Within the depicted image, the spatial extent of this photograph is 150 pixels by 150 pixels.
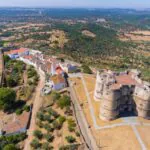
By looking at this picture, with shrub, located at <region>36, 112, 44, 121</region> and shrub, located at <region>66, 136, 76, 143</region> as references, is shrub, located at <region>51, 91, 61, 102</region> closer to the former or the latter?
shrub, located at <region>36, 112, 44, 121</region>

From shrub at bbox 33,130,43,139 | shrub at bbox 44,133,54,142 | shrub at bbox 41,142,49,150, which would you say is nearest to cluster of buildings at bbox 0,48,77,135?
shrub at bbox 33,130,43,139

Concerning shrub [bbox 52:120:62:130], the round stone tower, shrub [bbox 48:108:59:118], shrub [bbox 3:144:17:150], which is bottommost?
shrub [bbox 3:144:17:150]

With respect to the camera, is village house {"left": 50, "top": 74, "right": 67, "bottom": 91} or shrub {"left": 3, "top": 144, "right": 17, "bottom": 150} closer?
shrub {"left": 3, "top": 144, "right": 17, "bottom": 150}

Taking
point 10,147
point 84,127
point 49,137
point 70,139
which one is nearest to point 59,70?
point 84,127

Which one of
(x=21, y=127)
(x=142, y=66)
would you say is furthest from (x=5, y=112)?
(x=142, y=66)

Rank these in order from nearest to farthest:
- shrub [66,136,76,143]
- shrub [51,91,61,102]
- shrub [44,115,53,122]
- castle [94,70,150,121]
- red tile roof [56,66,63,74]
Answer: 1. shrub [66,136,76,143]
2. castle [94,70,150,121]
3. shrub [44,115,53,122]
4. shrub [51,91,61,102]
5. red tile roof [56,66,63,74]

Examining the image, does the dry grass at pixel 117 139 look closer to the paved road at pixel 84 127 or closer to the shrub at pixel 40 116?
the paved road at pixel 84 127

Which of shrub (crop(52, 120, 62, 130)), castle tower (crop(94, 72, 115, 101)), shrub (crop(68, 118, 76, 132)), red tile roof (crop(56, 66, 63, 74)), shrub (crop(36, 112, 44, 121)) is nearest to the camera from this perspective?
shrub (crop(68, 118, 76, 132))

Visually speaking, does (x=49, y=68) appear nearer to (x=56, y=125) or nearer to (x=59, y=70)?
(x=59, y=70)
